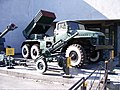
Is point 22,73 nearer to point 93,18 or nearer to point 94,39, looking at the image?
point 94,39

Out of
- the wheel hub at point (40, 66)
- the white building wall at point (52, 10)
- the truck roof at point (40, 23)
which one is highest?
the white building wall at point (52, 10)

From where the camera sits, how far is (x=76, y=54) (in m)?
9.91

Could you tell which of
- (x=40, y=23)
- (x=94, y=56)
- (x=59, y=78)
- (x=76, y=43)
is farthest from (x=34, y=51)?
(x=59, y=78)

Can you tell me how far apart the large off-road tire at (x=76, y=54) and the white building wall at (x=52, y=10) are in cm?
624

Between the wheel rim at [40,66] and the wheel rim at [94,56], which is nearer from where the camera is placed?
the wheel rim at [40,66]

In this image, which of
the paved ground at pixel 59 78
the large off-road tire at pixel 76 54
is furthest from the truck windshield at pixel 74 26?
the paved ground at pixel 59 78

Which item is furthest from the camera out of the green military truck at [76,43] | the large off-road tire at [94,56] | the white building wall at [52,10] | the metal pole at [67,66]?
the white building wall at [52,10]

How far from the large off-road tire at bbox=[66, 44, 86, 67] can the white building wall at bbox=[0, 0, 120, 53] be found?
6237 mm

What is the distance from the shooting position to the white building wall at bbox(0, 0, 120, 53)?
15414mm

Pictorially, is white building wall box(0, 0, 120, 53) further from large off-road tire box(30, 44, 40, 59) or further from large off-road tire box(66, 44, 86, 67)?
large off-road tire box(66, 44, 86, 67)

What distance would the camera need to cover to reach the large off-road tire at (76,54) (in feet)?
31.8

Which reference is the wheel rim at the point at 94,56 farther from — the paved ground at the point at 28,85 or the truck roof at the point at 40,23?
the paved ground at the point at 28,85

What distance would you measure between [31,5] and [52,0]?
1.74m

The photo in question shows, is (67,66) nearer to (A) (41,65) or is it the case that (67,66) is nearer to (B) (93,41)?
(A) (41,65)
